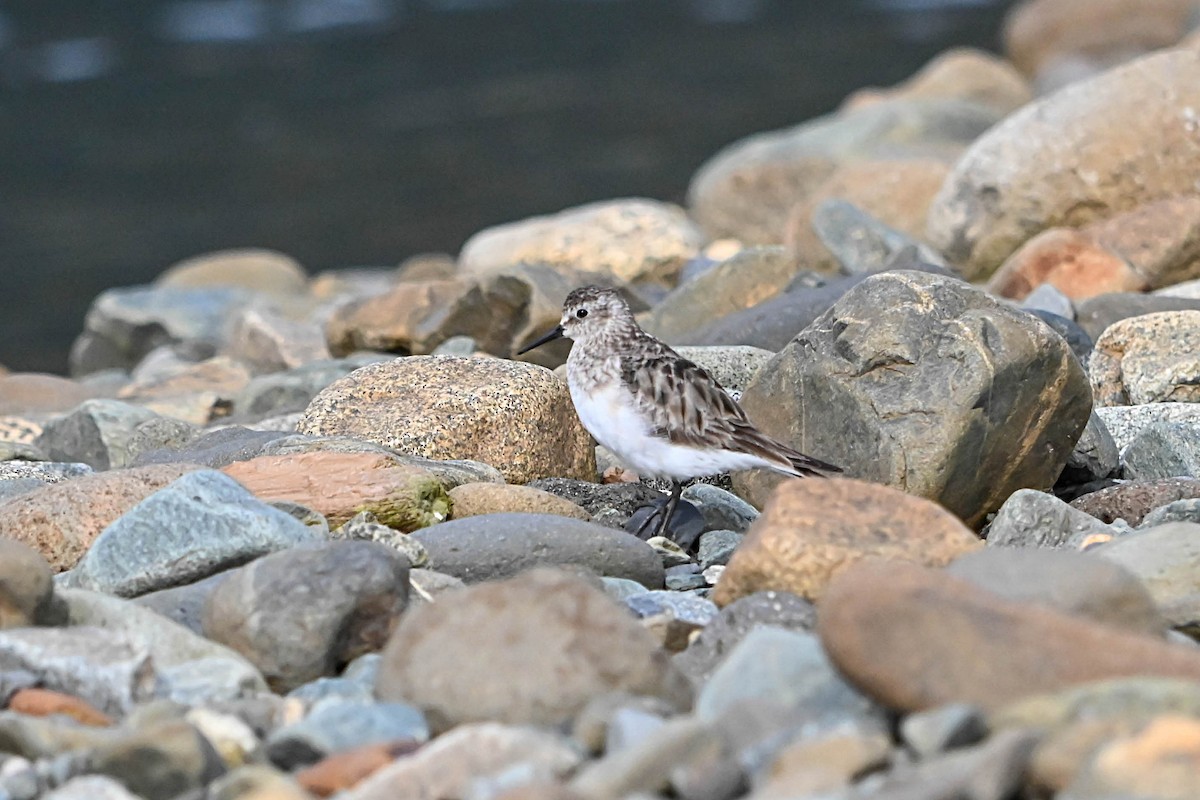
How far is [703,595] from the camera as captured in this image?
5.83m

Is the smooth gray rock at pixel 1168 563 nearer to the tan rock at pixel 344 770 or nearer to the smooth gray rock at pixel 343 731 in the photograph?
the smooth gray rock at pixel 343 731

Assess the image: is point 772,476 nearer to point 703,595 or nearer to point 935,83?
point 703,595

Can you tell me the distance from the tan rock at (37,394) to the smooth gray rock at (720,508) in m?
5.32

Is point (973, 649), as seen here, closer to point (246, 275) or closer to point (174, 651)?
point (174, 651)

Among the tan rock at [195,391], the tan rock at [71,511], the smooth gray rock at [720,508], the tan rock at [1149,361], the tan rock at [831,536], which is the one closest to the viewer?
the tan rock at [831,536]

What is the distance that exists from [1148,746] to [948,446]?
302 cm

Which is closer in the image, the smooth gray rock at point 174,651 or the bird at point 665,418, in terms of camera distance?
the smooth gray rock at point 174,651

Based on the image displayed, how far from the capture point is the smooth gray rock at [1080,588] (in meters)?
4.44

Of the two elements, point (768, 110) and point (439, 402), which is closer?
point (439, 402)

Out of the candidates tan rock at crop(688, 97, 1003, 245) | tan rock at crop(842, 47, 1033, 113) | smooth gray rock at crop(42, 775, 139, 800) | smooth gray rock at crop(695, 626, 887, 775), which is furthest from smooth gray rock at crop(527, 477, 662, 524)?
tan rock at crop(842, 47, 1033, 113)

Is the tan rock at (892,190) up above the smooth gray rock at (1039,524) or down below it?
below

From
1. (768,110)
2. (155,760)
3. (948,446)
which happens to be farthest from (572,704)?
(768,110)

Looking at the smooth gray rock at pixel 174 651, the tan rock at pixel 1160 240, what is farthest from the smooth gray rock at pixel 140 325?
the smooth gray rock at pixel 174 651

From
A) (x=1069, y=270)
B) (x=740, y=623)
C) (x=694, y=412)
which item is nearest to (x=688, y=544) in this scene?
(x=694, y=412)
